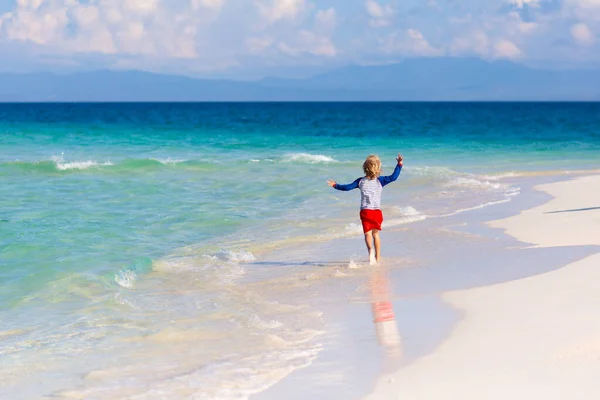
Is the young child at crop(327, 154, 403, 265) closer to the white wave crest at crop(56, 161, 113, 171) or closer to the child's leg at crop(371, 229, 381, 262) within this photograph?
the child's leg at crop(371, 229, 381, 262)

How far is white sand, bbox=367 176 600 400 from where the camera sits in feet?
17.2

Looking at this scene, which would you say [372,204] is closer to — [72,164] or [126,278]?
[126,278]

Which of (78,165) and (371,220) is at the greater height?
(371,220)

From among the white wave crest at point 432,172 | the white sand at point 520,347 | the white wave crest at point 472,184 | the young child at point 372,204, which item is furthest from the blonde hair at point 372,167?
the white wave crest at point 432,172

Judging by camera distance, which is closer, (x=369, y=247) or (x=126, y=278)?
(x=126, y=278)

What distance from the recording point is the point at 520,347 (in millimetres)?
6027

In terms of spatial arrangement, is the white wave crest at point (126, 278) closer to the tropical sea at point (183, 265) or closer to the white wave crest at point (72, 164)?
the tropical sea at point (183, 265)

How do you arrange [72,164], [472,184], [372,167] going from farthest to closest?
[72,164] → [472,184] → [372,167]

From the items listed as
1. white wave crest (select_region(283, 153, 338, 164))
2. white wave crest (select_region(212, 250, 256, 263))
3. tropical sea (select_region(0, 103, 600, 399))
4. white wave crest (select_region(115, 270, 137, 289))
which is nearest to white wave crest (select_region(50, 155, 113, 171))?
tropical sea (select_region(0, 103, 600, 399))

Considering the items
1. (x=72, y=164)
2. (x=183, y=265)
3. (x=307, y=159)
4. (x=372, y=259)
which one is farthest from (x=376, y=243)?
(x=307, y=159)

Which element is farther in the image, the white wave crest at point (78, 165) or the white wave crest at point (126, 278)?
the white wave crest at point (78, 165)

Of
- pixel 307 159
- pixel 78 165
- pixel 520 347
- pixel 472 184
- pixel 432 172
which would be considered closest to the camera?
pixel 520 347

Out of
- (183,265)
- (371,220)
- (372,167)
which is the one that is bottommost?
(183,265)

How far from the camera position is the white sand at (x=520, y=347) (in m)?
5.25
